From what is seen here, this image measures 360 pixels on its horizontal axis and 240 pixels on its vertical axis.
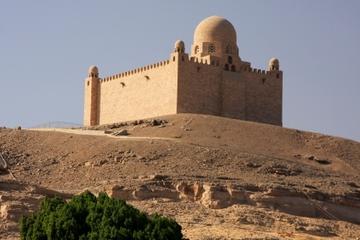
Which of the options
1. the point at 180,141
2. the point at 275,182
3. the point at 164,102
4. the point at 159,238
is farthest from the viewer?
the point at 164,102

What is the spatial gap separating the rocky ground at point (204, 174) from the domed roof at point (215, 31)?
19.8 feet

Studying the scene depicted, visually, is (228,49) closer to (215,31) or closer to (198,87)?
(215,31)

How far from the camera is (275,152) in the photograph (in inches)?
1508

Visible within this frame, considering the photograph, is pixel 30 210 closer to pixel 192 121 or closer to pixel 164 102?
pixel 192 121

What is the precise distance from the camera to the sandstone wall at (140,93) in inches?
1720

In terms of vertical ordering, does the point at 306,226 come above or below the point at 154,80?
below

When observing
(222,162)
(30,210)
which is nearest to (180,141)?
(222,162)

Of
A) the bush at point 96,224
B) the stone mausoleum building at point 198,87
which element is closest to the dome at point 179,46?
the stone mausoleum building at point 198,87

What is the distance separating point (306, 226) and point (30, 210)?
7605 mm

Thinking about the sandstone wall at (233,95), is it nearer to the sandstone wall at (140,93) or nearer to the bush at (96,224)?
the sandstone wall at (140,93)

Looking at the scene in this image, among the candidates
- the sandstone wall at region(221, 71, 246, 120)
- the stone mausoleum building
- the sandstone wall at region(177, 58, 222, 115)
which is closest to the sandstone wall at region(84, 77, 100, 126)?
the stone mausoleum building

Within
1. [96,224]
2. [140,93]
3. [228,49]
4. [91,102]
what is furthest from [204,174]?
[91,102]

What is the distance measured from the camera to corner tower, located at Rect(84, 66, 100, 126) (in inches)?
1907

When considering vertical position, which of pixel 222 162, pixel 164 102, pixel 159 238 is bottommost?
pixel 159 238
